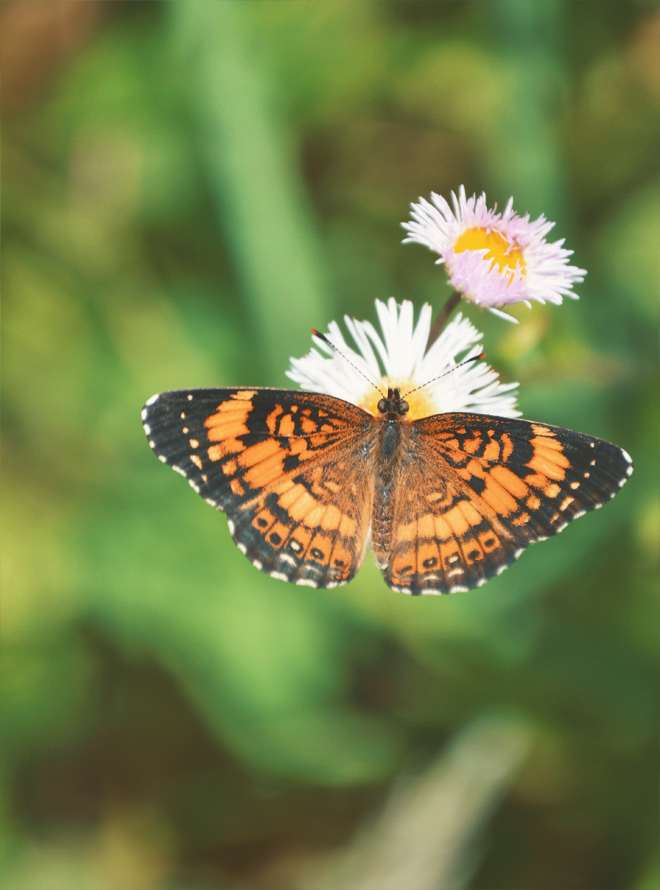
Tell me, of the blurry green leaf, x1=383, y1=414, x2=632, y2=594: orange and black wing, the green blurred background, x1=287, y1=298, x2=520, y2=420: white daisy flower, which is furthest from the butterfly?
the blurry green leaf

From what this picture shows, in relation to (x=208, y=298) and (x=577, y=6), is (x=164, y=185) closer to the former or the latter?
(x=208, y=298)

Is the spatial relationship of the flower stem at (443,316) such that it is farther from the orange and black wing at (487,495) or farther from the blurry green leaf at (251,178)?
the blurry green leaf at (251,178)

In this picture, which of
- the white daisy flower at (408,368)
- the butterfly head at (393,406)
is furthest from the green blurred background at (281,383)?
the butterfly head at (393,406)

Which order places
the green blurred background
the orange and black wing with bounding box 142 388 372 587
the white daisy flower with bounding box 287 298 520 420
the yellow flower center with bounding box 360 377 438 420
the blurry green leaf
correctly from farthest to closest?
the blurry green leaf → the green blurred background → the yellow flower center with bounding box 360 377 438 420 → the white daisy flower with bounding box 287 298 520 420 → the orange and black wing with bounding box 142 388 372 587

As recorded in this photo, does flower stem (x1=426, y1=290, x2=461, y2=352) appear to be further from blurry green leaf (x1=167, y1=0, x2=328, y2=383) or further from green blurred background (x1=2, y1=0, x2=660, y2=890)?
blurry green leaf (x1=167, y1=0, x2=328, y2=383)

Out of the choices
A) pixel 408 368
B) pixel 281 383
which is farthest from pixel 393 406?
pixel 281 383

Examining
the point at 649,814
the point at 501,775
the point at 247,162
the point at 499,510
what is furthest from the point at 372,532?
the point at 247,162

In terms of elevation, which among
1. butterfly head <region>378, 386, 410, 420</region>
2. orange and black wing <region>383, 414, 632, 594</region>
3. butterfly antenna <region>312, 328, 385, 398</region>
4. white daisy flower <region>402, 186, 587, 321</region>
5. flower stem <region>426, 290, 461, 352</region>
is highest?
white daisy flower <region>402, 186, 587, 321</region>
